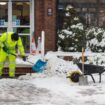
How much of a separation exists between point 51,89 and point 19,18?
26.2ft

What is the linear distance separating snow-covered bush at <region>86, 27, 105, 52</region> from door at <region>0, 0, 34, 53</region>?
2.65 metres

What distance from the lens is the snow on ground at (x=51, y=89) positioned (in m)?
13.1

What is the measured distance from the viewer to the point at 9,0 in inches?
869

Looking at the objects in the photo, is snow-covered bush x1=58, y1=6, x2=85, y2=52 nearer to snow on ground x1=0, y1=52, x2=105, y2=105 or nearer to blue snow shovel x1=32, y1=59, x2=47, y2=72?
snow on ground x1=0, y1=52, x2=105, y2=105

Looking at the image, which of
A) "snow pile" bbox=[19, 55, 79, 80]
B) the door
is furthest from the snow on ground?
the door

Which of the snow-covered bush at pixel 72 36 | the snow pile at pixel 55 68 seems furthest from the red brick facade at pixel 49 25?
the snow pile at pixel 55 68

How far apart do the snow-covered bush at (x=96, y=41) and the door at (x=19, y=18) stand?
2647 mm

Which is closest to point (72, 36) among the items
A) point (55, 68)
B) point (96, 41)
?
point (96, 41)

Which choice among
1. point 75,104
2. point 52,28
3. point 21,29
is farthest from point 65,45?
point 75,104

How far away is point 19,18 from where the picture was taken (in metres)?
22.3

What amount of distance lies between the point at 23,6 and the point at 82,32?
302 cm

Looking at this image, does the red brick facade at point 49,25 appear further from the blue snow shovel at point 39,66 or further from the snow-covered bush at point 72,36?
the blue snow shovel at point 39,66

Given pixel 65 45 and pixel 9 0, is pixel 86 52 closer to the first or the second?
pixel 65 45

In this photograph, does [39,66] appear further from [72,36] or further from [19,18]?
[19,18]
